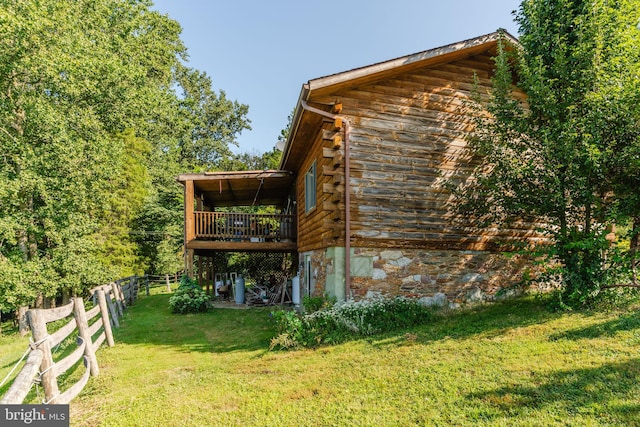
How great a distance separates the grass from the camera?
131 inches

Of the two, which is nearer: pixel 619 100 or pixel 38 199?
pixel 619 100

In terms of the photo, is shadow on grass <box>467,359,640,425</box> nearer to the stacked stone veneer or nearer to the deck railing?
the stacked stone veneer

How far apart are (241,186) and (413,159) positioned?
8014 mm

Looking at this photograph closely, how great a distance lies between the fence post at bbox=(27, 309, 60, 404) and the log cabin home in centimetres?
442

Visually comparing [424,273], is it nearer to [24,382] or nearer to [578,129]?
[578,129]

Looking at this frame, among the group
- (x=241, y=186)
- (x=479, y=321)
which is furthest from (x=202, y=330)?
(x=241, y=186)

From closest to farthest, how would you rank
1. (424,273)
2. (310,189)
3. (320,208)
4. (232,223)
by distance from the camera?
1. (424,273)
2. (320,208)
3. (310,189)
4. (232,223)

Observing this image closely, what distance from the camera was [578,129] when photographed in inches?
216


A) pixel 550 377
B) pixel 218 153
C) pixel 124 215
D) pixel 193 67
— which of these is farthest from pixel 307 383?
pixel 193 67

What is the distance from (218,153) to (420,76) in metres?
30.6

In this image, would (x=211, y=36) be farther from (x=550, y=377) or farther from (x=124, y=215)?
(x=550, y=377)

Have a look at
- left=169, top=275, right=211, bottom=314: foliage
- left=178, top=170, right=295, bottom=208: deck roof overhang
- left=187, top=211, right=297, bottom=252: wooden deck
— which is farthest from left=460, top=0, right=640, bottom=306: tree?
left=169, top=275, right=211, bottom=314: foliage

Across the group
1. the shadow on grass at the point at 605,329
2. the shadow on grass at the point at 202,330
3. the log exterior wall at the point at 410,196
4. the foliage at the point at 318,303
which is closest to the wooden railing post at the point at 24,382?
the shadow on grass at the point at 202,330

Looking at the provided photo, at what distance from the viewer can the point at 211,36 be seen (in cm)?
1925
